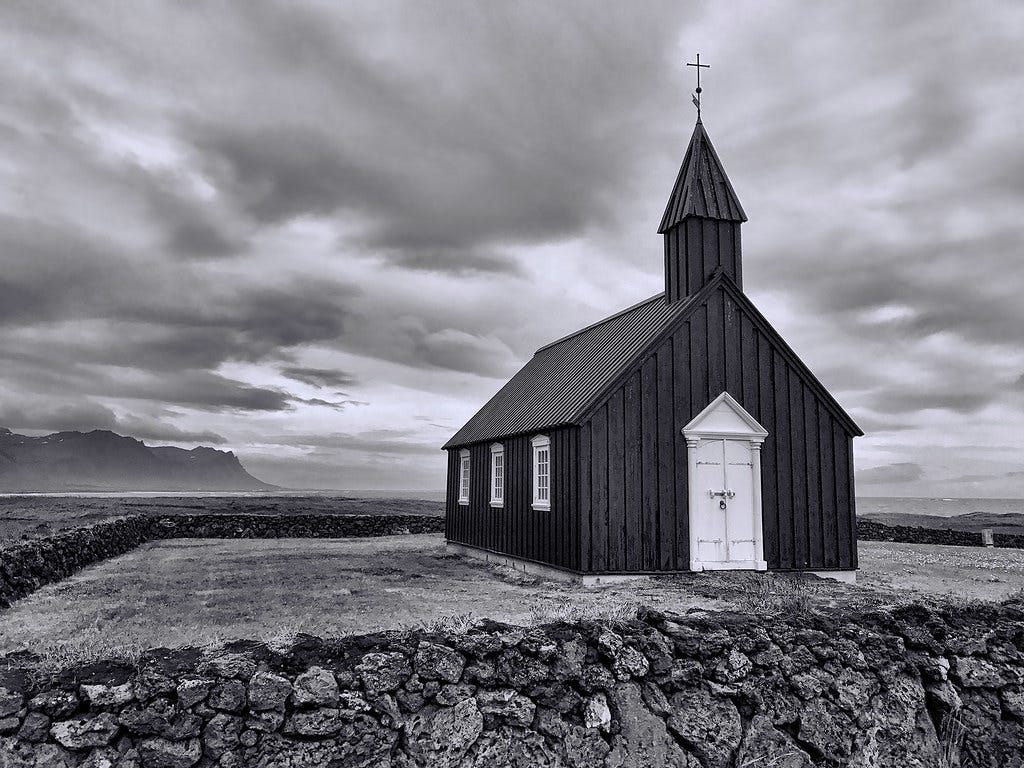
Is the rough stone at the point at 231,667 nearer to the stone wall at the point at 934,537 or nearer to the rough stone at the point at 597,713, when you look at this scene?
the rough stone at the point at 597,713

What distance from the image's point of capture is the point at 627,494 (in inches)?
620

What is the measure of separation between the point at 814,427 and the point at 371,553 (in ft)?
43.9

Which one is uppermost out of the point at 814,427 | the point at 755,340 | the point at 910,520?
the point at 755,340

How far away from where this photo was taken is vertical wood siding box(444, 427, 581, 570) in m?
15.6

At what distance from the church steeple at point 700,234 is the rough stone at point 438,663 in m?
13.6

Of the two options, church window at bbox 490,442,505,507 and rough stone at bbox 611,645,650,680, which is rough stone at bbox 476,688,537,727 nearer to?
rough stone at bbox 611,645,650,680

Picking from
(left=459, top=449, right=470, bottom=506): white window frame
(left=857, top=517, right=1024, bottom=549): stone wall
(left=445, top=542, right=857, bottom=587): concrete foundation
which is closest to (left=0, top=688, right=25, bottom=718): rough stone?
(left=445, top=542, right=857, bottom=587): concrete foundation

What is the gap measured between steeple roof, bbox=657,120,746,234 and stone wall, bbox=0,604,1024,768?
1221 cm

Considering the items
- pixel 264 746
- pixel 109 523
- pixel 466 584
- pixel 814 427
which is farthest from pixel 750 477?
pixel 109 523

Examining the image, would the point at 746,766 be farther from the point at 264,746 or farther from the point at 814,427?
the point at 814,427

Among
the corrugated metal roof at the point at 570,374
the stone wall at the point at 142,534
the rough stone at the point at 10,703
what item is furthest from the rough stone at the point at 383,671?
the stone wall at the point at 142,534

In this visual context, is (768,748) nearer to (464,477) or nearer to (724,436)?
(724,436)

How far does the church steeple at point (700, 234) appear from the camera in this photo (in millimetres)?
18094

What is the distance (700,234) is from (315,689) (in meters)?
15.2
